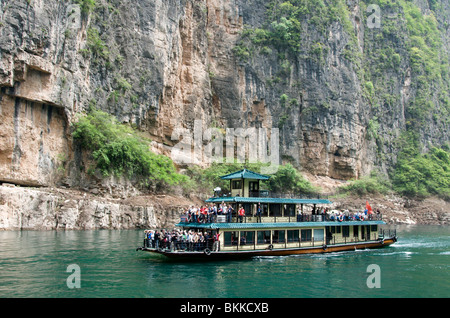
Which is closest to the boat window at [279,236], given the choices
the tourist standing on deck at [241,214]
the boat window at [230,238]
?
the tourist standing on deck at [241,214]

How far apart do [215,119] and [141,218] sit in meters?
32.6

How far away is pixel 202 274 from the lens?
23.4 meters

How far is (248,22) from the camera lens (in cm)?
8556

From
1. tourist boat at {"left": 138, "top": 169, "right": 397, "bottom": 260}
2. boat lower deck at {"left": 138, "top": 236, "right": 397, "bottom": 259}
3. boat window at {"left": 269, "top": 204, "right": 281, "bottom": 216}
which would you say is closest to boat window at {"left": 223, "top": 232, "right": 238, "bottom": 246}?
tourist boat at {"left": 138, "top": 169, "right": 397, "bottom": 260}

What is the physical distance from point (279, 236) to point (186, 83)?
154ft

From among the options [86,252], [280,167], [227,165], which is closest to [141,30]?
[227,165]

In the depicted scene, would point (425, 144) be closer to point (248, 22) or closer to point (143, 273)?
point (248, 22)

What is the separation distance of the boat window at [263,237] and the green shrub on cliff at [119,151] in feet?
89.1

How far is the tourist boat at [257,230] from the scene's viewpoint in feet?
91.2

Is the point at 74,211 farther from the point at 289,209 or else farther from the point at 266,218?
the point at 289,209

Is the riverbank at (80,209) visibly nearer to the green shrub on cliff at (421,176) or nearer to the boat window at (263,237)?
the boat window at (263,237)

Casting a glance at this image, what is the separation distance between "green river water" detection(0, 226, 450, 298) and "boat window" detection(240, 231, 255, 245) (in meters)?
1.26

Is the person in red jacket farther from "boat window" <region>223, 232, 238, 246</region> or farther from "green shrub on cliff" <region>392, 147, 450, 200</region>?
"green shrub on cliff" <region>392, 147, 450, 200</region>

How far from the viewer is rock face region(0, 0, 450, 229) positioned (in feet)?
150
